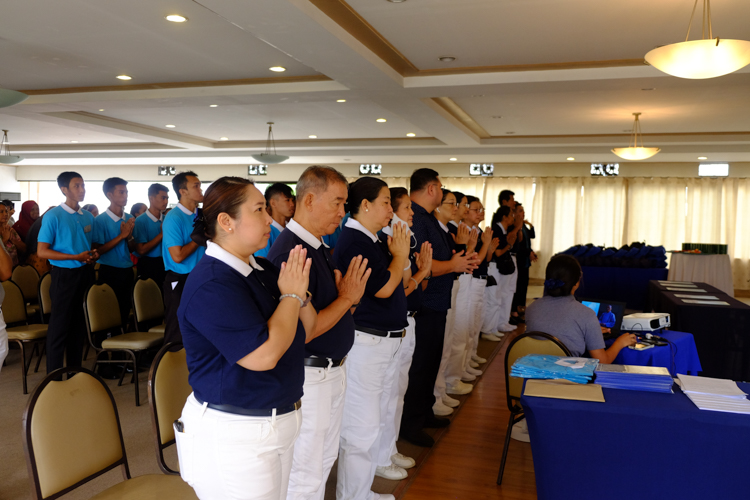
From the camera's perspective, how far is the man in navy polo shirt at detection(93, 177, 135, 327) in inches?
196

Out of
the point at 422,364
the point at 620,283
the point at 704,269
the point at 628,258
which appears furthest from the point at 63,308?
the point at 704,269

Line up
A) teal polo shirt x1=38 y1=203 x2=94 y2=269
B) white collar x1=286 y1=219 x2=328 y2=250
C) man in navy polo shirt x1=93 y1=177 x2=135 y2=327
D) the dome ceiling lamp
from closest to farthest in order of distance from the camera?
1. white collar x1=286 y1=219 x2=328 y2=250
2. teal polo shirt x1=38 y1=203 x2=94 y2=269
3. man in navy polo shirt x1=93 y1=177 x2=135 y2=327
4. the dome ceiling lamp

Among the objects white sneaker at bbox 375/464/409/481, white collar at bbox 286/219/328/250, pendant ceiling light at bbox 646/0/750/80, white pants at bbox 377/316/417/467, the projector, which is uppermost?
pendant ceiling light at bbox 646/0/750/80

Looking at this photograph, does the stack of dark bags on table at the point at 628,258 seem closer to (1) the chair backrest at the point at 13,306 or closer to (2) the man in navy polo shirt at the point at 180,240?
(2) the man in navy polo shirt at the point at 180,240

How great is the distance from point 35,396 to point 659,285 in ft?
18.2

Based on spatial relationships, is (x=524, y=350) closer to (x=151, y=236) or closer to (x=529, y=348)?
(x=529, y=348)

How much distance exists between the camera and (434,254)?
3.64 m

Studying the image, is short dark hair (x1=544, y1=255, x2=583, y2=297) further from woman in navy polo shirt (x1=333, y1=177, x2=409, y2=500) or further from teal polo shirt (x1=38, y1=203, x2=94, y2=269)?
teal polo shirt (x1=38, y1=203, x2=94, y2=269)

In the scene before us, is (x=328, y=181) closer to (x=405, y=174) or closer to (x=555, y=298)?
(x=555, y=298)

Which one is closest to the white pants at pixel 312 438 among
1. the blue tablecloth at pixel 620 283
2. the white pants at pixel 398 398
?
the white pants at pixel 398 398

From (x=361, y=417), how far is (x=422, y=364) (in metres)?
1.04

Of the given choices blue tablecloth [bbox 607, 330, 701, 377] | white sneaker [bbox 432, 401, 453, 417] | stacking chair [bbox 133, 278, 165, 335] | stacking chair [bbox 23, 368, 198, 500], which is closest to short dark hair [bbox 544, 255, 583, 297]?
blue tablecloth [bbox 607, 330, 701, 377]

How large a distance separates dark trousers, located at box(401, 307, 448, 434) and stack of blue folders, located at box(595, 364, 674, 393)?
127 centimetres

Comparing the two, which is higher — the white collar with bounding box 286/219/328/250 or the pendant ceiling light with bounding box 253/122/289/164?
the pendant ceiling light with bounding box 253/122/289/164
